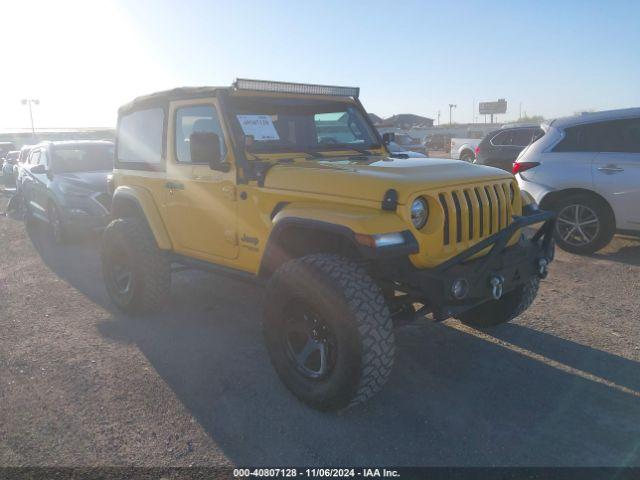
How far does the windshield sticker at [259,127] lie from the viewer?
4.00 m

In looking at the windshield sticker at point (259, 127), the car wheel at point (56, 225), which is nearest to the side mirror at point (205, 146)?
the windshield sticker at point (259, 127)

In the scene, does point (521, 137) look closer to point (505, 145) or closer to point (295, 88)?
point (505, 145)

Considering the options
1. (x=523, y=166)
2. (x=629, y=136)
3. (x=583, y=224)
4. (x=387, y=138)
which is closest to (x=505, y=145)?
(x=523, y=166)

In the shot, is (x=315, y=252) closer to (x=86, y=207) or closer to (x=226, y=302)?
(x=226, y=302)

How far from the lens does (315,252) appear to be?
11.9ft

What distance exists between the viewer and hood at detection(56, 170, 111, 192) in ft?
Answer: 27.4

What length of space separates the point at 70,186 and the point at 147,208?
14.1 feet

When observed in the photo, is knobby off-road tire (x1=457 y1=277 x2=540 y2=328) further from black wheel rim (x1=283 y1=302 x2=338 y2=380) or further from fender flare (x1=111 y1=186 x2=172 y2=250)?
fender flare (x1=111 y1=186 x2=172 y2=250)

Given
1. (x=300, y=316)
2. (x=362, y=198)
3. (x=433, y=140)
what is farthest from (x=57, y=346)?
(x=433, y=140)

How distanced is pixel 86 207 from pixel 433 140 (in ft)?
120

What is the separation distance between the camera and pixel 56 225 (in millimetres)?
8539

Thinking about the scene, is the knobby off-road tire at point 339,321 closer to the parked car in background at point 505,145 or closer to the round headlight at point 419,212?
the round headlight at point 419,212

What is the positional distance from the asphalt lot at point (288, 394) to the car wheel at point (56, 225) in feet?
10.7

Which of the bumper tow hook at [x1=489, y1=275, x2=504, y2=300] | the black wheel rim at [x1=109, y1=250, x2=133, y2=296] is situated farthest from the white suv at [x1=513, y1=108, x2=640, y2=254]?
the black wheel rim at [x1=109, y1=250, x2=133, y2=296]
